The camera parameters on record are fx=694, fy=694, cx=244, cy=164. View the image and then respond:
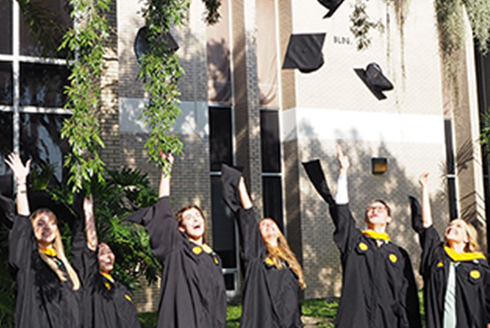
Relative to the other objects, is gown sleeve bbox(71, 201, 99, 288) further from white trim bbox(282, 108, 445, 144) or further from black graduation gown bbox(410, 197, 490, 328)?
white trim bbox(282, 108, 445, 144)

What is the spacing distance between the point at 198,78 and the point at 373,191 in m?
4.91

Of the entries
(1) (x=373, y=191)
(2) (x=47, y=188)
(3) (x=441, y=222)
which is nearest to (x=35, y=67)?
(2) (x=47, y=188)

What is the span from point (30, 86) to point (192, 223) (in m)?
6.50

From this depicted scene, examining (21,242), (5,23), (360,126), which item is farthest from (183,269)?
→ (360,126)

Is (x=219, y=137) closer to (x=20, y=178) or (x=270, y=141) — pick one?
(x=270, y=141)

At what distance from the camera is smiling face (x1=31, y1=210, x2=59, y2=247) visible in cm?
510

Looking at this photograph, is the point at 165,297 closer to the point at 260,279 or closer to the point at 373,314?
the point at 260,279

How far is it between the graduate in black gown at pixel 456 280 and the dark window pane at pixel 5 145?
6266 mm

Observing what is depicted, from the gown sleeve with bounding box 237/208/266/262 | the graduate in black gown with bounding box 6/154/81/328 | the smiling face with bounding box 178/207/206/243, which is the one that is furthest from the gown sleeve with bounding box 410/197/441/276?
the graduate in black gown with bounding box 6/154/81/328

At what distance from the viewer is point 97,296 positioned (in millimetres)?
5902

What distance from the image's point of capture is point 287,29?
15.5m

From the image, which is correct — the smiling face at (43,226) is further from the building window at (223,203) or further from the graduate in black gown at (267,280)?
the building window at (223,203)

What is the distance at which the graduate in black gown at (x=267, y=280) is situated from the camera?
604cm

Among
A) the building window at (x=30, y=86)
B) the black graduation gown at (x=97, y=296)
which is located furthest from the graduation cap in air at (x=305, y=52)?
the black graduation gown at (x=97, y=296)
